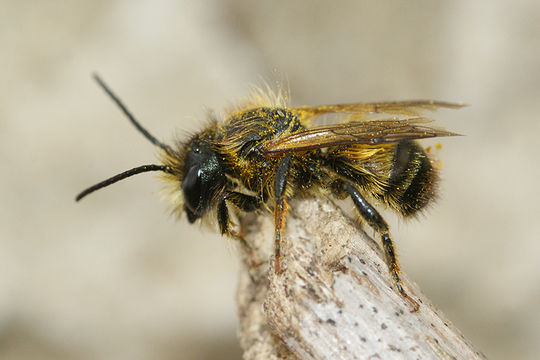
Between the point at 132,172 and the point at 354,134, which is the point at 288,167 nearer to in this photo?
the point at 354,134

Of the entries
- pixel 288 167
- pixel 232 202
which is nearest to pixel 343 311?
pixel 288 167

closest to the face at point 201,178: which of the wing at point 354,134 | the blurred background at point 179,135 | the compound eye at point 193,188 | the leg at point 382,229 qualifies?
the compound eye at point 193,188

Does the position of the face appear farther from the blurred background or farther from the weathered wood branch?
the blurred background

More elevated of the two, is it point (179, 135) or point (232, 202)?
point (179, 135)

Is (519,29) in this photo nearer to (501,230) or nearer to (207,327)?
(501,230)

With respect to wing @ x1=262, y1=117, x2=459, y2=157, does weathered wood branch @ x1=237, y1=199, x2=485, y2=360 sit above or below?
below

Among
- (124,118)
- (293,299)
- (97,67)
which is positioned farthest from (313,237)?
(97,67)

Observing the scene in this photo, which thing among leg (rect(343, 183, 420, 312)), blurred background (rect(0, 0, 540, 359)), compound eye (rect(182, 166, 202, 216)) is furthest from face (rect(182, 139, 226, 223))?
blurred background (rect(0, 0, 540, 359))
